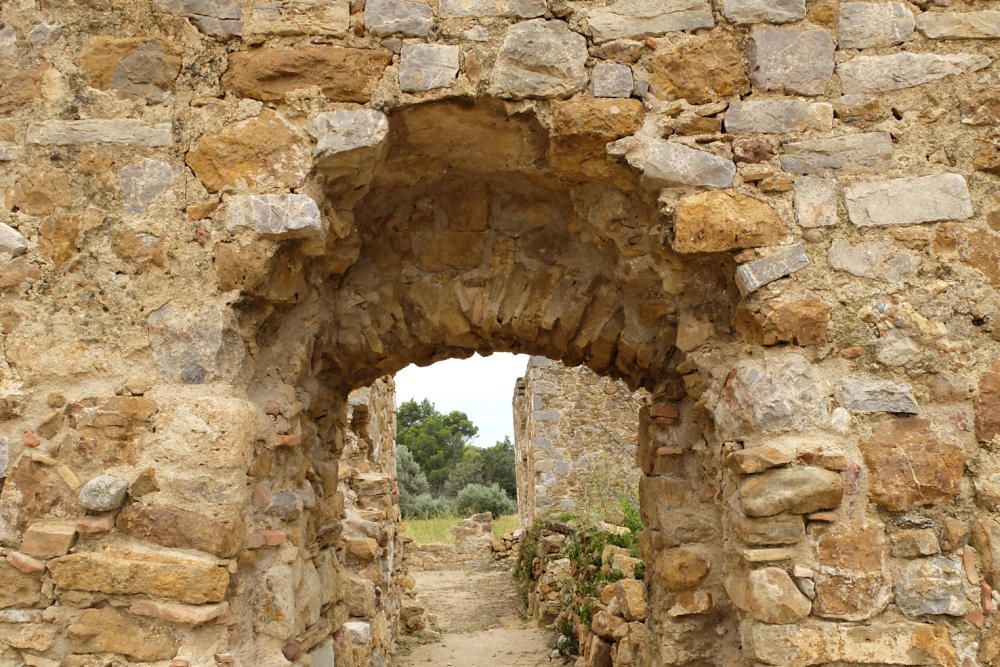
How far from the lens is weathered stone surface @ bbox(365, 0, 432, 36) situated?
2.48 m

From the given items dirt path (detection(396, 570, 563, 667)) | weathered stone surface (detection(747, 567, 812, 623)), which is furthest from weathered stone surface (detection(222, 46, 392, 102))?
dirt path (detection(396, 570, 563, 667))

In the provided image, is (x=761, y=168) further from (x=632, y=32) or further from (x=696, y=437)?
(x=696, y=437)

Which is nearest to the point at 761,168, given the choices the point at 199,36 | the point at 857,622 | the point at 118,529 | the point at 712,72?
the point at 712,72

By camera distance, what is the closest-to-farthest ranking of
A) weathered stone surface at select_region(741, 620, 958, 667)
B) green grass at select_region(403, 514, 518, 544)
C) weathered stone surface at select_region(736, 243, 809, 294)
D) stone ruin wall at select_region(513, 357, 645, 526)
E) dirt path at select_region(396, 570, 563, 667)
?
weathered stone surface at select_region(741, 620, 958, 667), weathered stone surface at select_region(736, 243, 809, 294), dirt path at select_region(396, 570, 563, 667), stone ruin wall at select_region(513, 357, 645, 526), green grass at select_region(403, 514, 518, 544)

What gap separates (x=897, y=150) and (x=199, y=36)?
2244 millimetres

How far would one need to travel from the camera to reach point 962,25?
2.46m

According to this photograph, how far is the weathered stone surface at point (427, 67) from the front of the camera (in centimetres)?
245

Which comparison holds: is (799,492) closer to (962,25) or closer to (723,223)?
(723,223)

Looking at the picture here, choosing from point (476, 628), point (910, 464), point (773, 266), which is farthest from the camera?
point (476, 628)

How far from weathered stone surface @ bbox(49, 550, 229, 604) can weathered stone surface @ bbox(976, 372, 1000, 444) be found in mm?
2228

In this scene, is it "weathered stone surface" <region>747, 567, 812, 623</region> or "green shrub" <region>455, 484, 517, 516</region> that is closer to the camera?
"weathered stone surface" <region>747, 567, 812, 623</region>

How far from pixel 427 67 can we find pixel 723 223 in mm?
1043

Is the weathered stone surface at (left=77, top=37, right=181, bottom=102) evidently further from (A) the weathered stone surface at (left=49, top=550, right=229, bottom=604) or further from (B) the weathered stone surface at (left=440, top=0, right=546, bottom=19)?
(A) the weathered stone surface at (left=49, top=550, right=229, bottom=604)

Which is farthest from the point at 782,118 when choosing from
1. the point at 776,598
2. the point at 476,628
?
the point at 476,628
